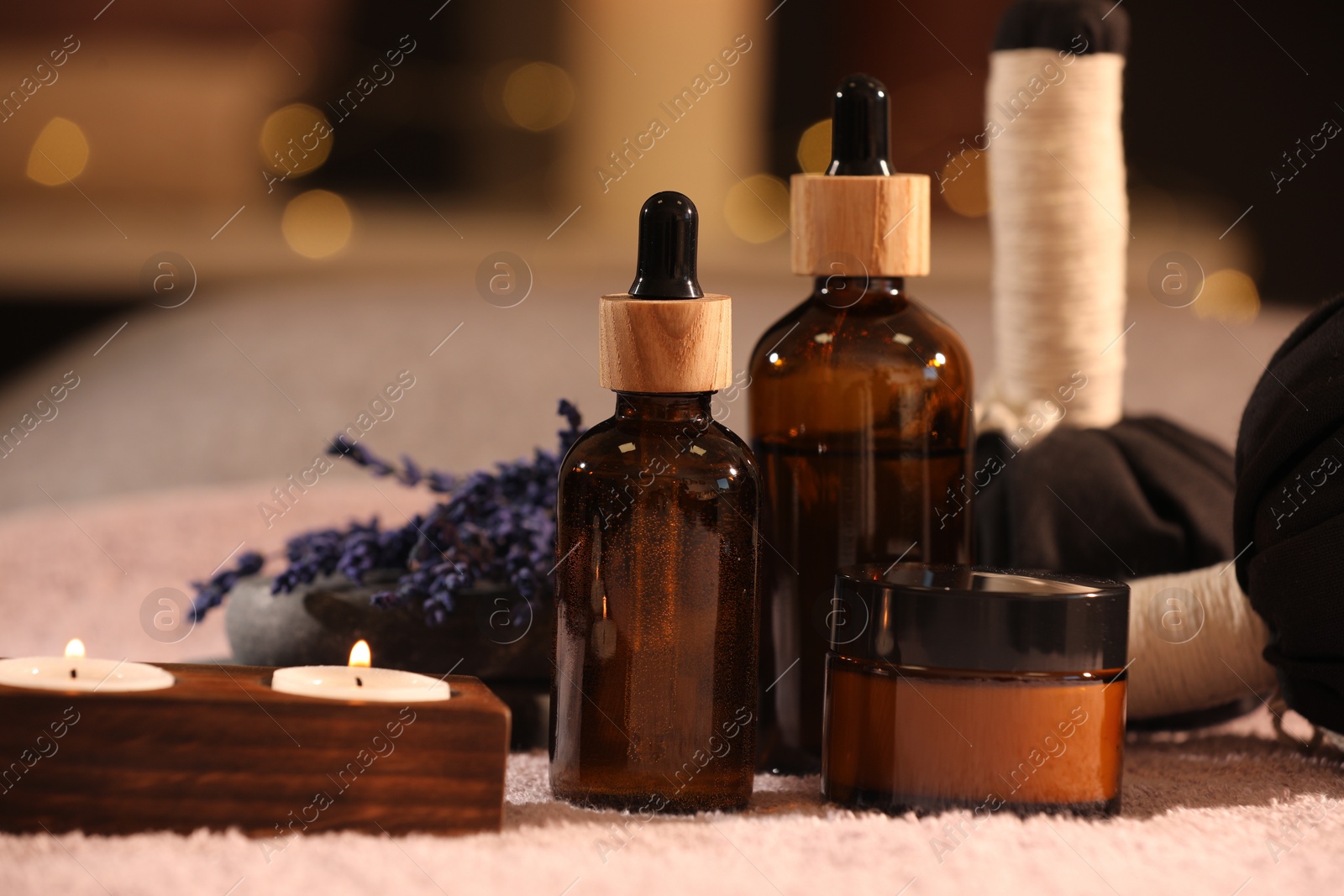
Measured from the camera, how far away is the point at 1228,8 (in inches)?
64.8

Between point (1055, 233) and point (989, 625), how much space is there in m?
0.28

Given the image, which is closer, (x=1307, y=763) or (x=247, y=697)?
(x=247, y=697)

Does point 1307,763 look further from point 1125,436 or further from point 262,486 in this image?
point 262,486

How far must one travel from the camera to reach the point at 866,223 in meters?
0.47

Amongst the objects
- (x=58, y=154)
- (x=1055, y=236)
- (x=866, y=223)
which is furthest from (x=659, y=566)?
(x=58, y=154)

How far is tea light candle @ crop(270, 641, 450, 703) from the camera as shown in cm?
37

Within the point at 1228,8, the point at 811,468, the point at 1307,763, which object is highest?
the point at 1228,8

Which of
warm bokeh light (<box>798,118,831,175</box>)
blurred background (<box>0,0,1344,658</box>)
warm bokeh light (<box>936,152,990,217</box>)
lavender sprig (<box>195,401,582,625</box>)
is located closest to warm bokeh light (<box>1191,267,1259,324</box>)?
blurred background (<box>0,0,1344,658</box>)

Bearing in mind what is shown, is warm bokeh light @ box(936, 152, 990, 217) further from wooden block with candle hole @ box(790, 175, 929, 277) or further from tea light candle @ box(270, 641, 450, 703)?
tea light candle @ box(270, 641, 450, 703)

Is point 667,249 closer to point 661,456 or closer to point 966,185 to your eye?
point 661,456

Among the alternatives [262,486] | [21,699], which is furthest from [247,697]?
[262,486]

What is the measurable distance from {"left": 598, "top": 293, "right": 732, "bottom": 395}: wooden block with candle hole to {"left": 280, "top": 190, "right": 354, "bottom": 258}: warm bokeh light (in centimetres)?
140

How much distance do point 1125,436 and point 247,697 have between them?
379mm

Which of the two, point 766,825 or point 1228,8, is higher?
point 1228,8
